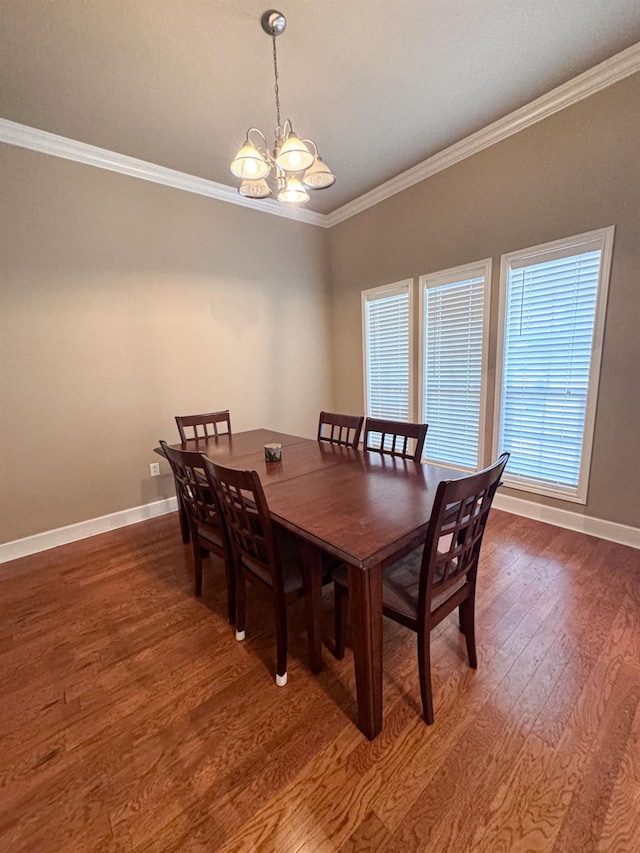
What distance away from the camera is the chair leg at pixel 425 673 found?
1225 mm

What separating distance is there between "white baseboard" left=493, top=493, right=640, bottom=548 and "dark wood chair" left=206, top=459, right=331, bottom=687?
212cm

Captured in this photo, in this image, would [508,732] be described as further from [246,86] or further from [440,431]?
[246,86]

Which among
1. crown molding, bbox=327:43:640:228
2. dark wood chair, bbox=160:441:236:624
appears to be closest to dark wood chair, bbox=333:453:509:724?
dark wood chair, bbox=160:441:236:624

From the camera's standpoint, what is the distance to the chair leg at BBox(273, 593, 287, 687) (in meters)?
1.41

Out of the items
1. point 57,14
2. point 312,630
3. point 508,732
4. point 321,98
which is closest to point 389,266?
point 321,98

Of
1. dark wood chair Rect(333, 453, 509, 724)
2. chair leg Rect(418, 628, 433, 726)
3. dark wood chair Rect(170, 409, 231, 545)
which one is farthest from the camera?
dark wood chair Rect(170, 409, 231, 545)

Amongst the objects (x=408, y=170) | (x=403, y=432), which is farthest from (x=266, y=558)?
(x=408, y=170)

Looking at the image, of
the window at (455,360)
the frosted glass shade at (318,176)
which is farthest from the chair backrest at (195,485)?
the window at (455,360)

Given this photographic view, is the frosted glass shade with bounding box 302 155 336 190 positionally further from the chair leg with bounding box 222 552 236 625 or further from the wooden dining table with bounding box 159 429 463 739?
the chair leg with bounding box 222 552 236 625

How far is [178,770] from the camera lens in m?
1.18

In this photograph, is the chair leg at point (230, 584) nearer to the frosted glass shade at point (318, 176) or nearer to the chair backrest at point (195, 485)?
the chair backrest at point (195, 485)

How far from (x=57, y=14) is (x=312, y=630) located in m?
3.06

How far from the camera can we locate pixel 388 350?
375 cm

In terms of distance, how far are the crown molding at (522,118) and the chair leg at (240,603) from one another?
136 inches
